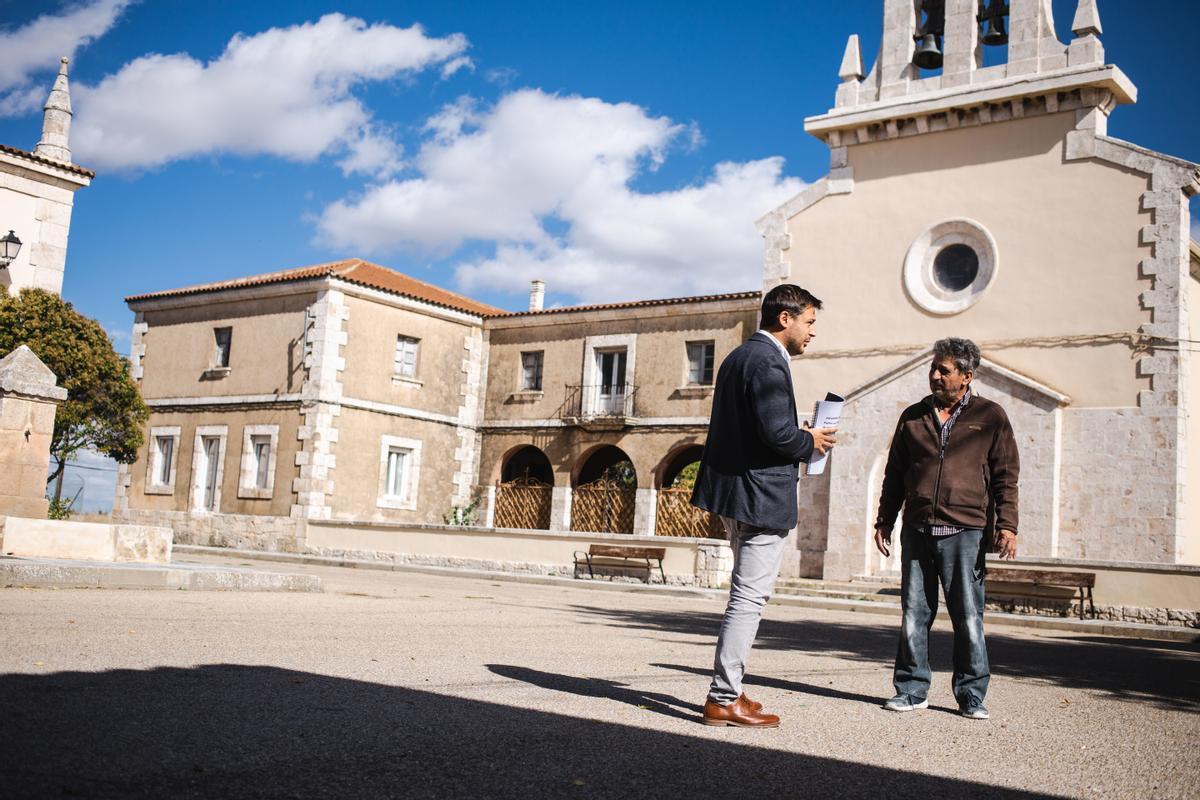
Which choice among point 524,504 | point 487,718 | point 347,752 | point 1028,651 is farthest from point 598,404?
point 347,752

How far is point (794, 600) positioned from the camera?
58.6 ft

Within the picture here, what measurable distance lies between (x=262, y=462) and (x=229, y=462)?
114 cm

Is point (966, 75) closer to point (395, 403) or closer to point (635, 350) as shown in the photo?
point (635, 350)

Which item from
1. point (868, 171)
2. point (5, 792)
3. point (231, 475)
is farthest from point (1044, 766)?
point (231, 475)

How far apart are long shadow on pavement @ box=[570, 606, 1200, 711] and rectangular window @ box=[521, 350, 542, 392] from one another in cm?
1575

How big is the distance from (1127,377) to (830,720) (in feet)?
54.2

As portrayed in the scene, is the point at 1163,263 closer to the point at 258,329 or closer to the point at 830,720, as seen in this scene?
the point at 830,720

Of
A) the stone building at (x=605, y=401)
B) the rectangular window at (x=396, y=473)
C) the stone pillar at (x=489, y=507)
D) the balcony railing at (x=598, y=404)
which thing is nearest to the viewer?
the stone building at (x=605, y=401)

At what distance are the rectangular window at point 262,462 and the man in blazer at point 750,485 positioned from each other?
77.9ft

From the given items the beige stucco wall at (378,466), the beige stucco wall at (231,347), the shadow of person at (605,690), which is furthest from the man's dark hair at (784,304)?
the beige stucco wall at (231,347)

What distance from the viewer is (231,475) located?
27922 mm

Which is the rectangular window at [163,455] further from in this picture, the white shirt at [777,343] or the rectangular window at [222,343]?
the white shirt at [777,343]

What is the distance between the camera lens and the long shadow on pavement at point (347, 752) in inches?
127

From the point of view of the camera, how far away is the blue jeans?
220 inches
